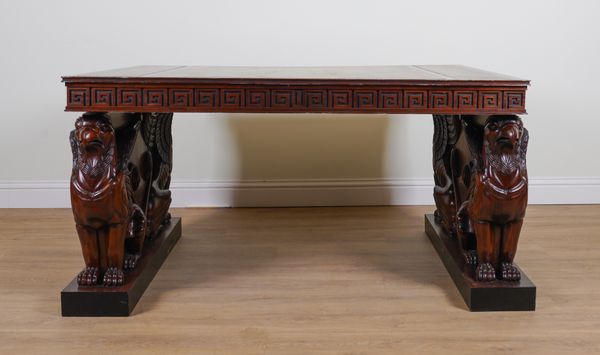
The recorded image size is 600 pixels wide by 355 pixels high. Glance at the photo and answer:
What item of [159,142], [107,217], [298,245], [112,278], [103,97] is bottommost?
[298,245]

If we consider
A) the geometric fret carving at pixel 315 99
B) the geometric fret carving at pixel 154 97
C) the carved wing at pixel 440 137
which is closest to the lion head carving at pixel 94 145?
the geometric fret carving at pixel 154 97

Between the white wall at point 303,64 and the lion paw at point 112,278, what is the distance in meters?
1.41

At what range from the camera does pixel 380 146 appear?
3.42m

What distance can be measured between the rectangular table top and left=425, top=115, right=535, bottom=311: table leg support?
0.35 feet

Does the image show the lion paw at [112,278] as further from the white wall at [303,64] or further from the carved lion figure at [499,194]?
the white wall at [303,64]

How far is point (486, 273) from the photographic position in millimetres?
2029

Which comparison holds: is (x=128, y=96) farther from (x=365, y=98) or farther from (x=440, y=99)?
(x=440, y=99)

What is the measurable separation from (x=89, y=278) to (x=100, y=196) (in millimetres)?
261

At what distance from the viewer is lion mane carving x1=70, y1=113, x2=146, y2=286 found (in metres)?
1.92

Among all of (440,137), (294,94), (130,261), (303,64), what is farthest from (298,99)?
(303,64)

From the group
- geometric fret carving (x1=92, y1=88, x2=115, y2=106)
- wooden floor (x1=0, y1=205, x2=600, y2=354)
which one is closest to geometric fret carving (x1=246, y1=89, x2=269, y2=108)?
geometric fret carving (x1=92, y1=88, x2=115, y2=106)

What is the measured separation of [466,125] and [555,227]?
3.63 feet

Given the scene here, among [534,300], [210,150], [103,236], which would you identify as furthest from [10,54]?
[534,300]

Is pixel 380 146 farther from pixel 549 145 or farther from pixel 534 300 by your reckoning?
pixel 534 300
